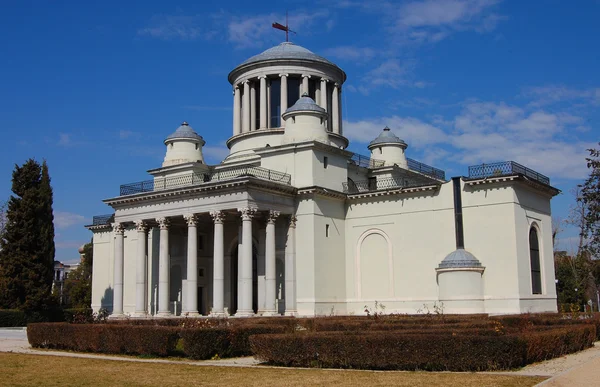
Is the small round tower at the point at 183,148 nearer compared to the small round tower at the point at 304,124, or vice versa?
the small round tower at the point at 304,124

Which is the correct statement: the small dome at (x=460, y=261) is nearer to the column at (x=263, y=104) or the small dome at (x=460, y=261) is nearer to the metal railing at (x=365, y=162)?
the metal railing at (x=365, y=162)

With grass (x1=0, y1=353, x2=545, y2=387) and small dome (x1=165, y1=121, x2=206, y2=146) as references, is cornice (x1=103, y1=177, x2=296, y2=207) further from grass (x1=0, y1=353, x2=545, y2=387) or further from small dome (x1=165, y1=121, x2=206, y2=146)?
grass (x1=0, y1=353, x2=545, y2=387)

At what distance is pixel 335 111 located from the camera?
50531mm

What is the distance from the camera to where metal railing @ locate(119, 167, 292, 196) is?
135ft

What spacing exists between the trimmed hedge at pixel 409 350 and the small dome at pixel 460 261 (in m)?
15.5

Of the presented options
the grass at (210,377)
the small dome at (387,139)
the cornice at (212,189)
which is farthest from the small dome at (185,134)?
the grass at (210,377)

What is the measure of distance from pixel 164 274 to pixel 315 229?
998 cm

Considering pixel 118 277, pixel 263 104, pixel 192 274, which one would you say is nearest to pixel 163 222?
pixel 192 274

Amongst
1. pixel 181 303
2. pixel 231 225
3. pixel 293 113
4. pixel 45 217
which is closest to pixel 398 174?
pixel 293 113

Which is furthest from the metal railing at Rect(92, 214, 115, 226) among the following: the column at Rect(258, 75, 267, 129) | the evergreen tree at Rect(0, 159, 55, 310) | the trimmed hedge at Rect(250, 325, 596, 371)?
the trimmed hedge at Rect(250, 325, 596, 371)

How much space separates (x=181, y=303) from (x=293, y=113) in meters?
15.4

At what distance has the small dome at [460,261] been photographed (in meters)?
37.0

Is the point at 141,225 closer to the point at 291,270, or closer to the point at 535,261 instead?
the point at 291,270

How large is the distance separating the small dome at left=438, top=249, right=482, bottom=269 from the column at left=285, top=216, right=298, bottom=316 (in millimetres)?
8892
